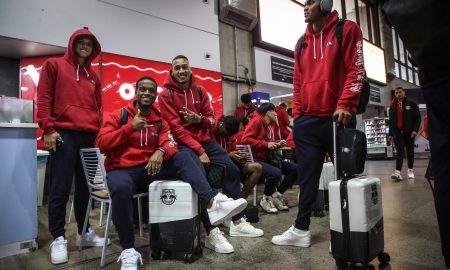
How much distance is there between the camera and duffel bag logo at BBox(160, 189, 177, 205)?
1.98 meters

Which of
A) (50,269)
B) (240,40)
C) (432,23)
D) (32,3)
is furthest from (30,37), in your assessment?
(432,23)

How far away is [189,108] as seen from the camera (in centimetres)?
253

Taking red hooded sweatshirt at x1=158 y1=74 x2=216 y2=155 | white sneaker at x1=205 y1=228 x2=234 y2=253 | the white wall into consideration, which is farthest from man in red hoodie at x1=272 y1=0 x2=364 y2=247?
the white wall

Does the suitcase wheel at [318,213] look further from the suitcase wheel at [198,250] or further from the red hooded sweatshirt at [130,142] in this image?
the red hooded sweatshirt at [130,142]

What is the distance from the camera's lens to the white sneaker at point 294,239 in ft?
6.86

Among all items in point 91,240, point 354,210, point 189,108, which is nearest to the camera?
point 354,210

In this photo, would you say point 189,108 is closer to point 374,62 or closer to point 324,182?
point 324,182

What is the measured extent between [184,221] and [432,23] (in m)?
1.65

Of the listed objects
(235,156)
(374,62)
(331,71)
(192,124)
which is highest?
(374,62)

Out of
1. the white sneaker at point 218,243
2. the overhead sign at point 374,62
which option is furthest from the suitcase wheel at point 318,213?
the overhead sign at point 374,62

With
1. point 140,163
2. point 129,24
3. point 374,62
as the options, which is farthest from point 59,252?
point 374,62

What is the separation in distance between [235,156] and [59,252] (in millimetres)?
1807

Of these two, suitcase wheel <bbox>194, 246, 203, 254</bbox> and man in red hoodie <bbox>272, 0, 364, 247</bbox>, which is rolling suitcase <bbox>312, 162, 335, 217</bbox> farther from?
suitcase wheel <bbox>194, 246, 203, 254</bbox>

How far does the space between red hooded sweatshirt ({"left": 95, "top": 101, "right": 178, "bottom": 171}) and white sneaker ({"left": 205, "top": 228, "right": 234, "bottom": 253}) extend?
0.65 meters
